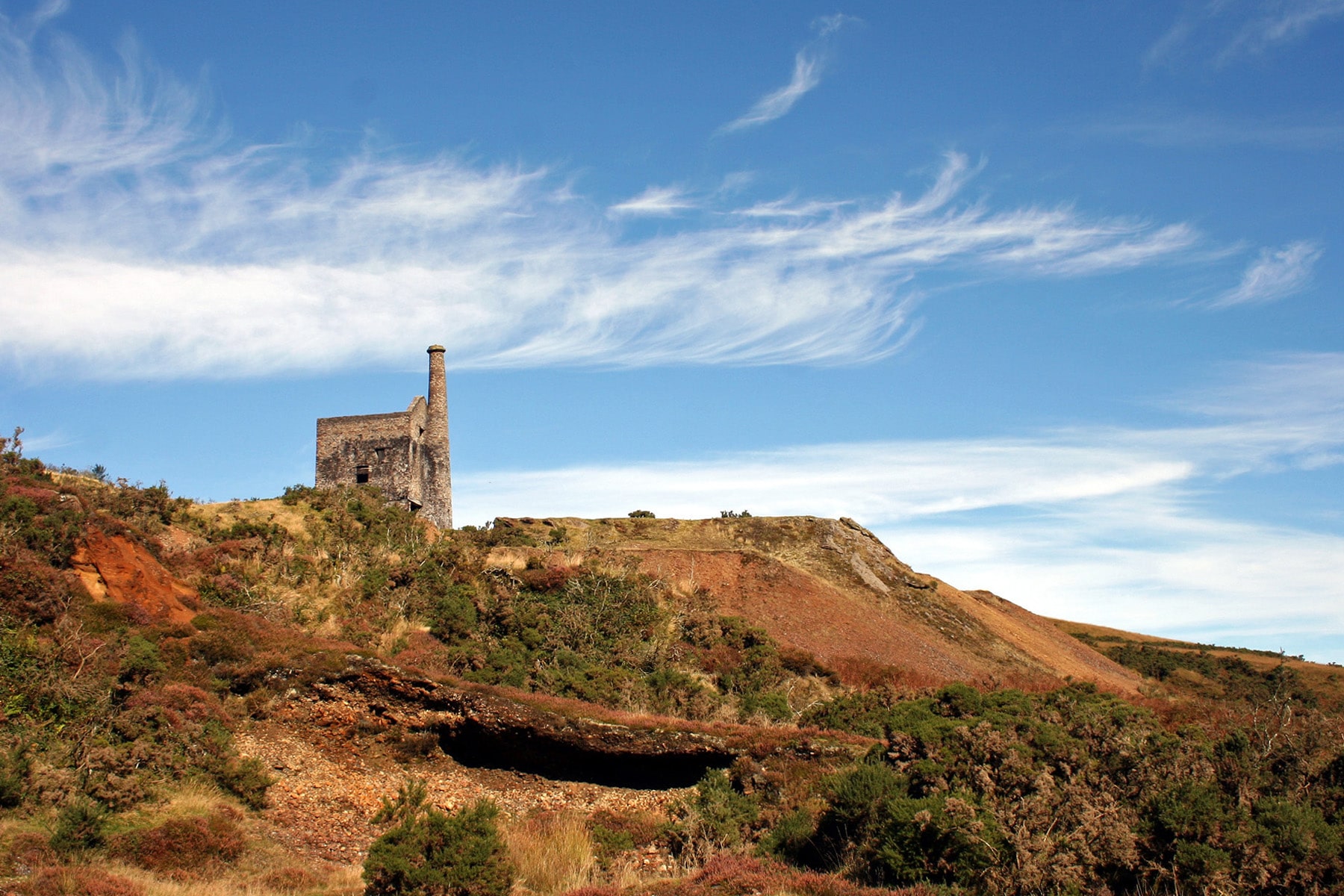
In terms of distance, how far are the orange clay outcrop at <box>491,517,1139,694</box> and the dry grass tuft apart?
12082mm

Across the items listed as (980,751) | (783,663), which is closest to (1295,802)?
(980,751)

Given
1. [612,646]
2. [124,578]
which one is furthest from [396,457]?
[124,578]

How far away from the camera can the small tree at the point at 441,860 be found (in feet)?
37.3

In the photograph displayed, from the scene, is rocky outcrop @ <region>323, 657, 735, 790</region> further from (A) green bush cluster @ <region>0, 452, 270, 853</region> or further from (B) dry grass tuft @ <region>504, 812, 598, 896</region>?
(A) green bush cluster @ <region>0, 452, 270, 853</region>

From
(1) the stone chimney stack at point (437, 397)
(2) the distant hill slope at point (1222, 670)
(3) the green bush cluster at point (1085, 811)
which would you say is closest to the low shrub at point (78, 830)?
(3) the green bush cluster at point (1085, 811)

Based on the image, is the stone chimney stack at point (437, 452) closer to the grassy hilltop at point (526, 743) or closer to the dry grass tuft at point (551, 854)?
the grassy hilltop at point (526, 743)

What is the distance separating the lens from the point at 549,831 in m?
15.1

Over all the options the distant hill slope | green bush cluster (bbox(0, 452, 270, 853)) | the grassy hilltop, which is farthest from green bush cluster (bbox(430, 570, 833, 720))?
the distant hill slope

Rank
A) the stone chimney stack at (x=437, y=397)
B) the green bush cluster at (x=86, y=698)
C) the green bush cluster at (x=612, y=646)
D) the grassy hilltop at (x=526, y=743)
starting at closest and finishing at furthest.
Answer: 1. the grassy hilltop at (x=526, y=743)
2. the green bush cluster at (x=86, y=698)
3. the green bush cluster at (x=612, y=646)
4. the stone chimney stack at (x=437, y=397)

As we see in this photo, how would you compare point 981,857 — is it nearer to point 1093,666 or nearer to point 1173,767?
point 1173,767

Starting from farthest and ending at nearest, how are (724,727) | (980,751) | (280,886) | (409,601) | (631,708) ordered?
(409,601)
(631,708)
(724,727)
(980,751)
(280,886)

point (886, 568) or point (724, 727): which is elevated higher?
point (886, 568)

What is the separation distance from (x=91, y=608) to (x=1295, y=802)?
1892 cm

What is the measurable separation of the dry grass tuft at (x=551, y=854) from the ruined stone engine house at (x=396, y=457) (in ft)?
66.8
